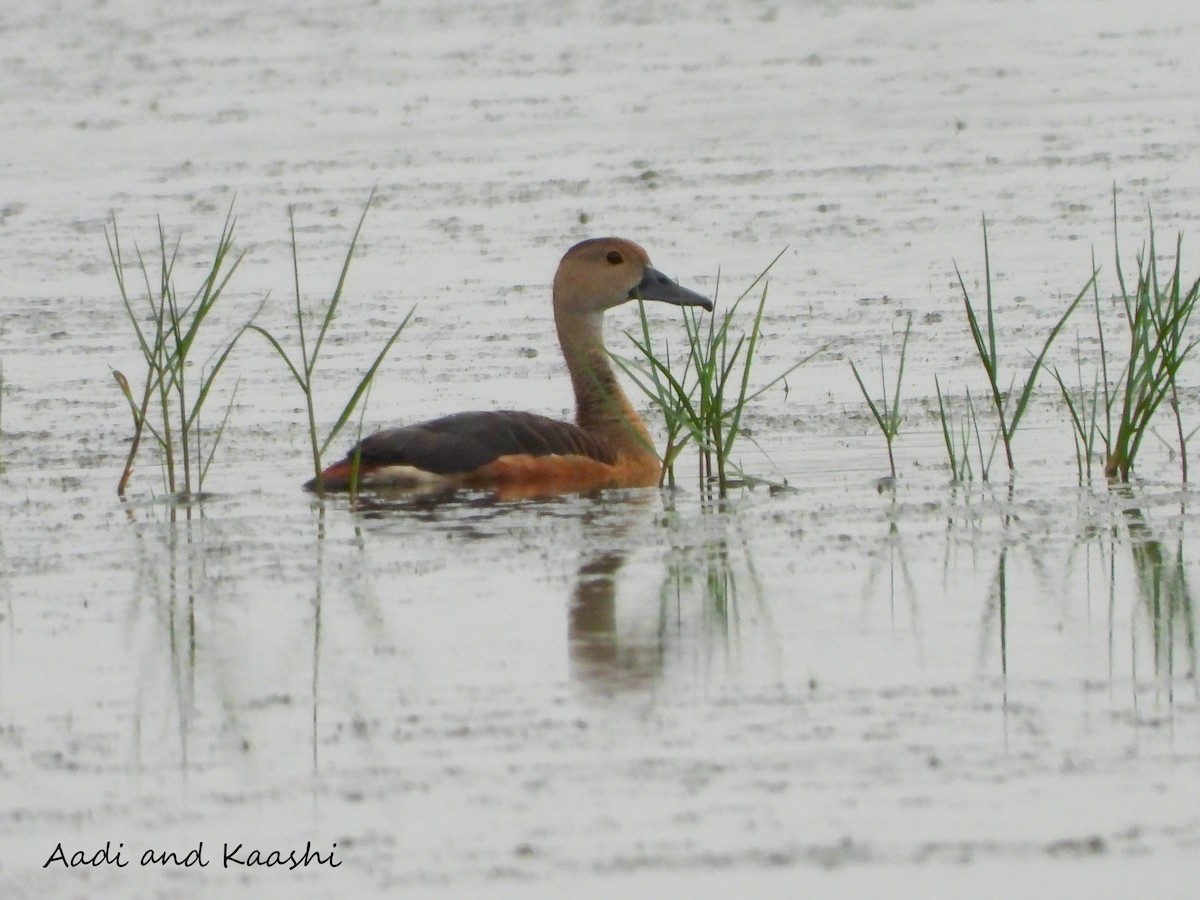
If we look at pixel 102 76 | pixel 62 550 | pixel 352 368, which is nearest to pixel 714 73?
pixel 102 76

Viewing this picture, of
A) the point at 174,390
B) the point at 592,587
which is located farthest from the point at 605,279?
the point at 592,587

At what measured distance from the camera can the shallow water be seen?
15.3ft

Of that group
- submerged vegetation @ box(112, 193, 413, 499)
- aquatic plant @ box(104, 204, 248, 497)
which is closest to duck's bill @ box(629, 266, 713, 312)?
submerged vegetation @ box(112, 193, 413, 499)

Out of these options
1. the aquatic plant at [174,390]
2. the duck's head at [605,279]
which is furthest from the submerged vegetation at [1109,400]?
the aquatic plant at [174,390]

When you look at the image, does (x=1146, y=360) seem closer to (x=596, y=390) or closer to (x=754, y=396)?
(x=754, y=396)

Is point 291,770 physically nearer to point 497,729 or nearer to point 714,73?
point 497,729

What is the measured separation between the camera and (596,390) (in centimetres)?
961

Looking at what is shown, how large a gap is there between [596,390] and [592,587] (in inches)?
115

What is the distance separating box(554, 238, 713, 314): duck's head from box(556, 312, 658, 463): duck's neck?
0.07 metres

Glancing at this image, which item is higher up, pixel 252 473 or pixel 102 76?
pixel 102 76

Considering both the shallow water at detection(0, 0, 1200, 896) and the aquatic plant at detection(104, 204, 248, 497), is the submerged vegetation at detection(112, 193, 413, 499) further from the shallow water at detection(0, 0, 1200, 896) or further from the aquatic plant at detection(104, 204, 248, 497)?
the shallow water at detection(0, 0, 1200, 896)

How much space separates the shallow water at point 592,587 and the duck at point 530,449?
11.6 inches

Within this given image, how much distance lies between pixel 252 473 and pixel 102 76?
41.6 ft

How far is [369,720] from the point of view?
17.7 feet
